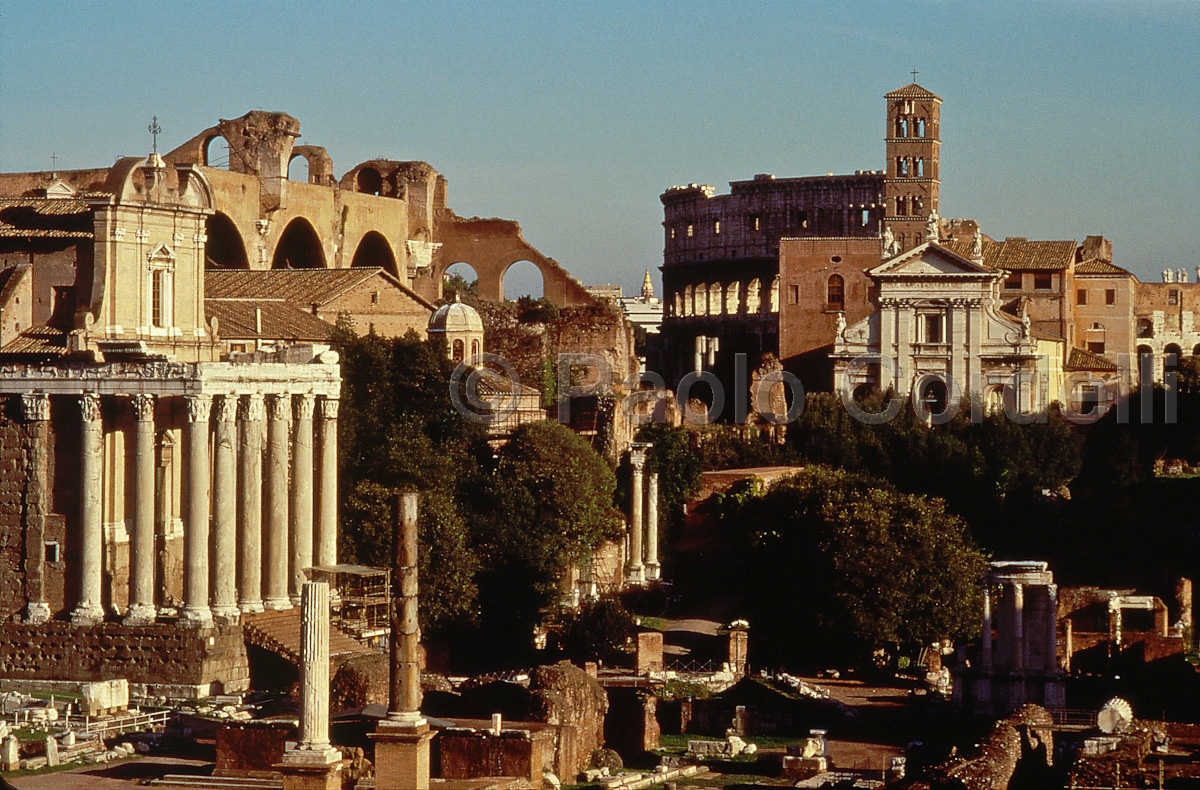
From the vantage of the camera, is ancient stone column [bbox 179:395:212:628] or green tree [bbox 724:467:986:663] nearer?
ancient stone column [bbox 179:395:212:628]

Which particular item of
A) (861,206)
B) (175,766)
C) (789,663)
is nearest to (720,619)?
(789,663)

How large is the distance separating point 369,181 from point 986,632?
98.9 feet

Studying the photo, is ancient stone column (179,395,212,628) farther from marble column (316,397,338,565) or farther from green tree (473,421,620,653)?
green tree (473,421,620,653)

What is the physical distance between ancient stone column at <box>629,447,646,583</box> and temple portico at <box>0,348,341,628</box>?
9741 millimetres

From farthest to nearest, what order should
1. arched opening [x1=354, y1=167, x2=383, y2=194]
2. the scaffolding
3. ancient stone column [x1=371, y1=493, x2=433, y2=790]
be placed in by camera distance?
arched opening [x1=354, y1=167, x2=383, y2=194] → the scaffolding → ancient stone column [x1=371, y1=493, x2=433, y2=790]

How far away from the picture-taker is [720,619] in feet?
144

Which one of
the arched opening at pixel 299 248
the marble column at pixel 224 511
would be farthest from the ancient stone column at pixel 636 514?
the arched opening at pixel 299 248

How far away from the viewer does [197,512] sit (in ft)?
118

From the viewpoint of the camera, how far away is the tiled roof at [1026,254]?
63.9 meters

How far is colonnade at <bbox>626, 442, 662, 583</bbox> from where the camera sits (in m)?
47.1

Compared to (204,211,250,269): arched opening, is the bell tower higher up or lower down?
higher up

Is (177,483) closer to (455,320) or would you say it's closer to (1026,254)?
(455,320)

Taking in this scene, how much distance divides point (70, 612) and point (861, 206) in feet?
159

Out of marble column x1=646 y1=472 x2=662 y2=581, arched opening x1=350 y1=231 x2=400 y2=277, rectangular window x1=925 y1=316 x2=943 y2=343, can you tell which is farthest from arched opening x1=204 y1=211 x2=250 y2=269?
rectangular window x1=925 y1=316 x2=943 y2=343
